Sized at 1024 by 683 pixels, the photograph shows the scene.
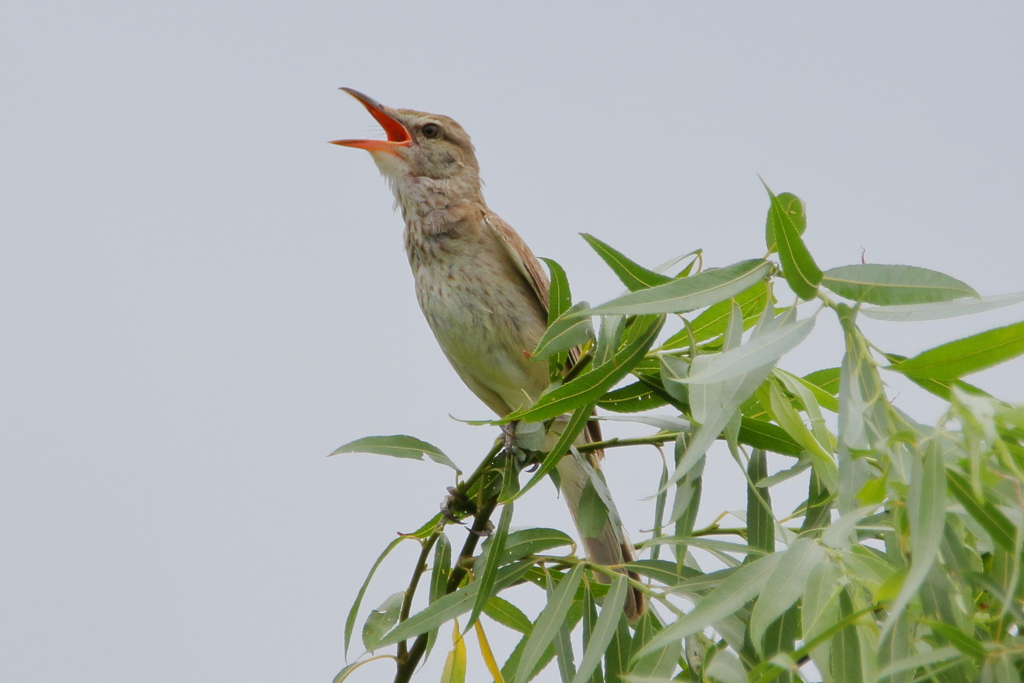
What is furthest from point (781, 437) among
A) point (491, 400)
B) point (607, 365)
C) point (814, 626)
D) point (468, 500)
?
point (491, 400)

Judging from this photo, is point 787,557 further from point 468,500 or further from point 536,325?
point 536,325

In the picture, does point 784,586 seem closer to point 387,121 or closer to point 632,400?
point 632,400

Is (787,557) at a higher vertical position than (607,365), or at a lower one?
lower

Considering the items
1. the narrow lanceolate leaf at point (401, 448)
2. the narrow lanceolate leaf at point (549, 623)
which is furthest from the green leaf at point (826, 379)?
the narrow lanceolate leaf at point (401, 448)

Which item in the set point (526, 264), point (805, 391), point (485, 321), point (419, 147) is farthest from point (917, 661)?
point (419, 147)

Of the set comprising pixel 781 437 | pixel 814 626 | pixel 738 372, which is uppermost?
pixel 738 372

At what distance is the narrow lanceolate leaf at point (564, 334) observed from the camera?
6.43 feet

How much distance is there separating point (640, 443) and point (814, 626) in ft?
2.64

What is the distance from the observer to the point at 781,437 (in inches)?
82.3

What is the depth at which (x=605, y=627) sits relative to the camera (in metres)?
1.99

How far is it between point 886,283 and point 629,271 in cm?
45

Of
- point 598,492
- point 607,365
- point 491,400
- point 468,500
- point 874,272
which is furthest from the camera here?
point 491,400

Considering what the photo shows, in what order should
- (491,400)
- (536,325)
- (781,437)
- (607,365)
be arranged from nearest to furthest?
(607,365)
(781,437)
(536,325)
(491,400)

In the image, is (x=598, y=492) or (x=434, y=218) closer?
(x=598, y=492)
